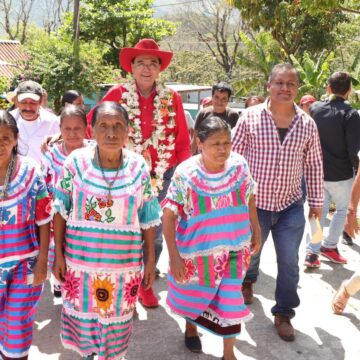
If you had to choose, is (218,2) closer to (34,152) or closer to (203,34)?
(203,34)

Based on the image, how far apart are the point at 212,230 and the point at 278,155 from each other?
0.92 metres

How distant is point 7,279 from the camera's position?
2.70 metres

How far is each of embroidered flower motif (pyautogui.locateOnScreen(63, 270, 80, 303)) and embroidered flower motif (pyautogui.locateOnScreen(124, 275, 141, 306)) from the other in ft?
0.97

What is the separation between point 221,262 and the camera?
304 centimetres

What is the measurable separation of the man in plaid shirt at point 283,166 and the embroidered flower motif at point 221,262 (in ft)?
2.51

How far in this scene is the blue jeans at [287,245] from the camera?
3633 millimetres

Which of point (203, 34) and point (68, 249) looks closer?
point (68, 249)

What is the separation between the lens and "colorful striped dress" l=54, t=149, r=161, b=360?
2672 mm

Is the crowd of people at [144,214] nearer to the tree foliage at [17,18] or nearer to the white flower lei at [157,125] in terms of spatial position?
the white flower lei at [157,125]

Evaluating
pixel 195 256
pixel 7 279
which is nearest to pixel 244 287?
pixel 195 256

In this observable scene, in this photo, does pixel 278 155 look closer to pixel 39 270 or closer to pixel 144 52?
pixel 144 52

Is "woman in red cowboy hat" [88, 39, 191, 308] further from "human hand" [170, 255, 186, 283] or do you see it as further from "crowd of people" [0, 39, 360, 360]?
"human hand" [170, 255, 186, 283]

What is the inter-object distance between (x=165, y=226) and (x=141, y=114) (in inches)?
53.9

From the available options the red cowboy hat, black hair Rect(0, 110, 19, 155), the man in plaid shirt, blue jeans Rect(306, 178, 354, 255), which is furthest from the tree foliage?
black hair Rect(0, 110, 19, 155)
